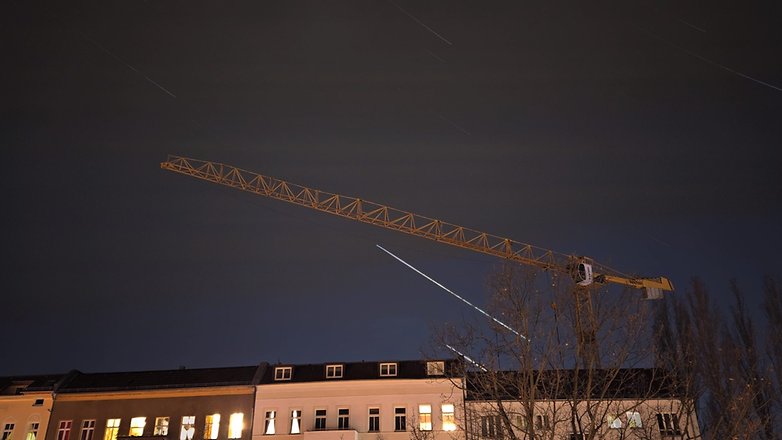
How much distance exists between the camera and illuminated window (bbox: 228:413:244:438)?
133 ft

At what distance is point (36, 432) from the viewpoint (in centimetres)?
4216

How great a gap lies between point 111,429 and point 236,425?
847cm

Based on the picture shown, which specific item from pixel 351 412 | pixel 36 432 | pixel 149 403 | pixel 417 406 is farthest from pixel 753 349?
pixel 36 432

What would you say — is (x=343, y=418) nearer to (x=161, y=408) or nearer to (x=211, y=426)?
(x=211, y=426)

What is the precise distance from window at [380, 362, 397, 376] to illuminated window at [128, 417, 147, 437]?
1576 centimetres

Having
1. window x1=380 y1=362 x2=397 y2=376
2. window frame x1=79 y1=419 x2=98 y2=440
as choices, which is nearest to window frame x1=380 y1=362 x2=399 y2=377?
window x1=380 y1=362 x2=397 y2=376

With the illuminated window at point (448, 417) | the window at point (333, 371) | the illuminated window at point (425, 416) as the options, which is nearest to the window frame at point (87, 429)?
the window at point (333, 371)

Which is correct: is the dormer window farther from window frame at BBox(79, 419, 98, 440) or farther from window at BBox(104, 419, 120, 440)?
window frame at BBox(79, 419, 98, 440)

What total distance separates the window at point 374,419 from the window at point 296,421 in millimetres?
4564

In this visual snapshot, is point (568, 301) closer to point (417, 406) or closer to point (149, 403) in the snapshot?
point (417, 406)

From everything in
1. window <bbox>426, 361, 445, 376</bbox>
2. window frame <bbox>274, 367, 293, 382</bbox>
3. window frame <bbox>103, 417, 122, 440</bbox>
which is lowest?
window frame <bbox>103, 417, 122, 440</bbox>

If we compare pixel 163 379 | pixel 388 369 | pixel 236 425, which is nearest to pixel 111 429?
pixel 163 379

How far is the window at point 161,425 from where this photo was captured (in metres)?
41.1

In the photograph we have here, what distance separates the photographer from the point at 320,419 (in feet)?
133
